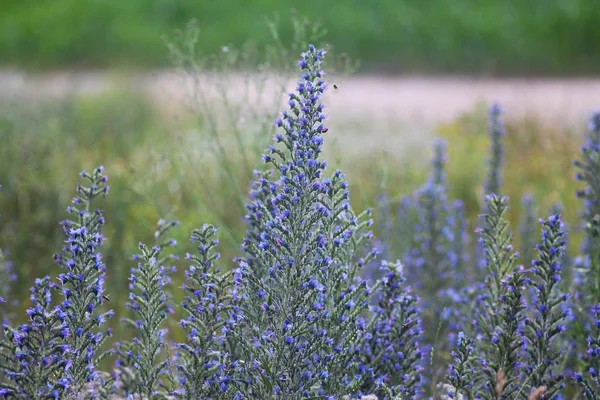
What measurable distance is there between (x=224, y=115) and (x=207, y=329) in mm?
5918

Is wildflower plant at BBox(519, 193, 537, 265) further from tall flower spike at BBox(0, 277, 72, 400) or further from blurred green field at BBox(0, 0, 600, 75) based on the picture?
blurred green field at BBox(0, 0, 600, 75)

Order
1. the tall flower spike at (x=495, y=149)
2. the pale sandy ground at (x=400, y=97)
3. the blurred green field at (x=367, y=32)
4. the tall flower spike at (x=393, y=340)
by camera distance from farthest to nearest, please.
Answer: the blurred green field at (x=367, y=32) → the pale sandy ground at (x=400, y=97) → the tall flower spike at (x=495, y=149) → the tall flower spike at (x=393, y=340)

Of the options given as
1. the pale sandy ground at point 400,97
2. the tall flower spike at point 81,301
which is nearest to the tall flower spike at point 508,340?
the tall flower spike at point 81,301

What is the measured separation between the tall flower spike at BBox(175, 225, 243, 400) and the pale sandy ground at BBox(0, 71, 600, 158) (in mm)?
5161

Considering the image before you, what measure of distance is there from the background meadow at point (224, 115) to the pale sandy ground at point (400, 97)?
0.07m

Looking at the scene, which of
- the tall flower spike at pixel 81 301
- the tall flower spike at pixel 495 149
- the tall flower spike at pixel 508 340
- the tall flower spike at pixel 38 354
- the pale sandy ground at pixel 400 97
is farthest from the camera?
the pale sandy ground at pixel 400 97

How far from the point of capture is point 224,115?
8.45 m

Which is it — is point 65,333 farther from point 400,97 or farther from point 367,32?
point 367,32

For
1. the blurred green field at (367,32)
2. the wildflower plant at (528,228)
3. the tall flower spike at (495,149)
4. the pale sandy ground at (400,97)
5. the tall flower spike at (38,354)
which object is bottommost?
the tall flower spike at (38,354)

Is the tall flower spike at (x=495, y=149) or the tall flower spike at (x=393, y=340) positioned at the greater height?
the tall flower spike at (x=495, y=149)

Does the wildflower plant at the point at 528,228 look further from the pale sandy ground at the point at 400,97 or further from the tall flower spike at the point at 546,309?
Answer: the pale sandy ground at the point at 400,97

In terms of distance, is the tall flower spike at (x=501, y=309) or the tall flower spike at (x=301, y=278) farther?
the tall flower spike at (x=501, y=309)

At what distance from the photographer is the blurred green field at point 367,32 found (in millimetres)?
13609

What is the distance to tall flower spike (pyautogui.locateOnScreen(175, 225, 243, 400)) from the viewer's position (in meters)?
2.71
